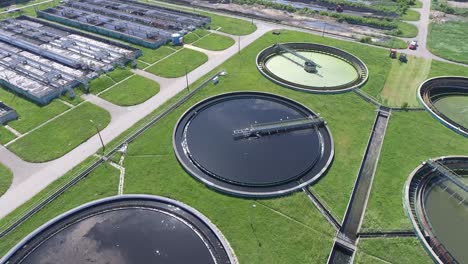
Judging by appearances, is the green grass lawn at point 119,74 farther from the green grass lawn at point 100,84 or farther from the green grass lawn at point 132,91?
the green grass lawn at point 132,91

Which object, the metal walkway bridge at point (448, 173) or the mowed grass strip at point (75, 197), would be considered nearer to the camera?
the mowed grass strip at point (75, 197)

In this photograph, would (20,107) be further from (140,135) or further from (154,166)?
(154,166)

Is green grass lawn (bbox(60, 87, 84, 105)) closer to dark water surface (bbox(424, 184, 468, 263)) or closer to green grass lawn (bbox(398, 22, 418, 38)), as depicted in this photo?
dark water surface (bbox(424, 184, 468, 263))

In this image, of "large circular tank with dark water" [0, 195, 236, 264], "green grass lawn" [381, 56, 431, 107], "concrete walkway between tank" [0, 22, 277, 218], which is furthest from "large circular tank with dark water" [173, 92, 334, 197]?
"green grass lawn" [381, 56, 431, 107]

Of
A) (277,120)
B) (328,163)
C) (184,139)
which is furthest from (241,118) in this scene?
(328,163)

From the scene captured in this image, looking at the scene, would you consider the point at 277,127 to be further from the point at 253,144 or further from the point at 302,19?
the point at 302,19

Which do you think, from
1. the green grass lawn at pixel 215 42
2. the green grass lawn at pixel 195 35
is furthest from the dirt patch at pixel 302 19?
the green grass lawn at pixel 215 42
